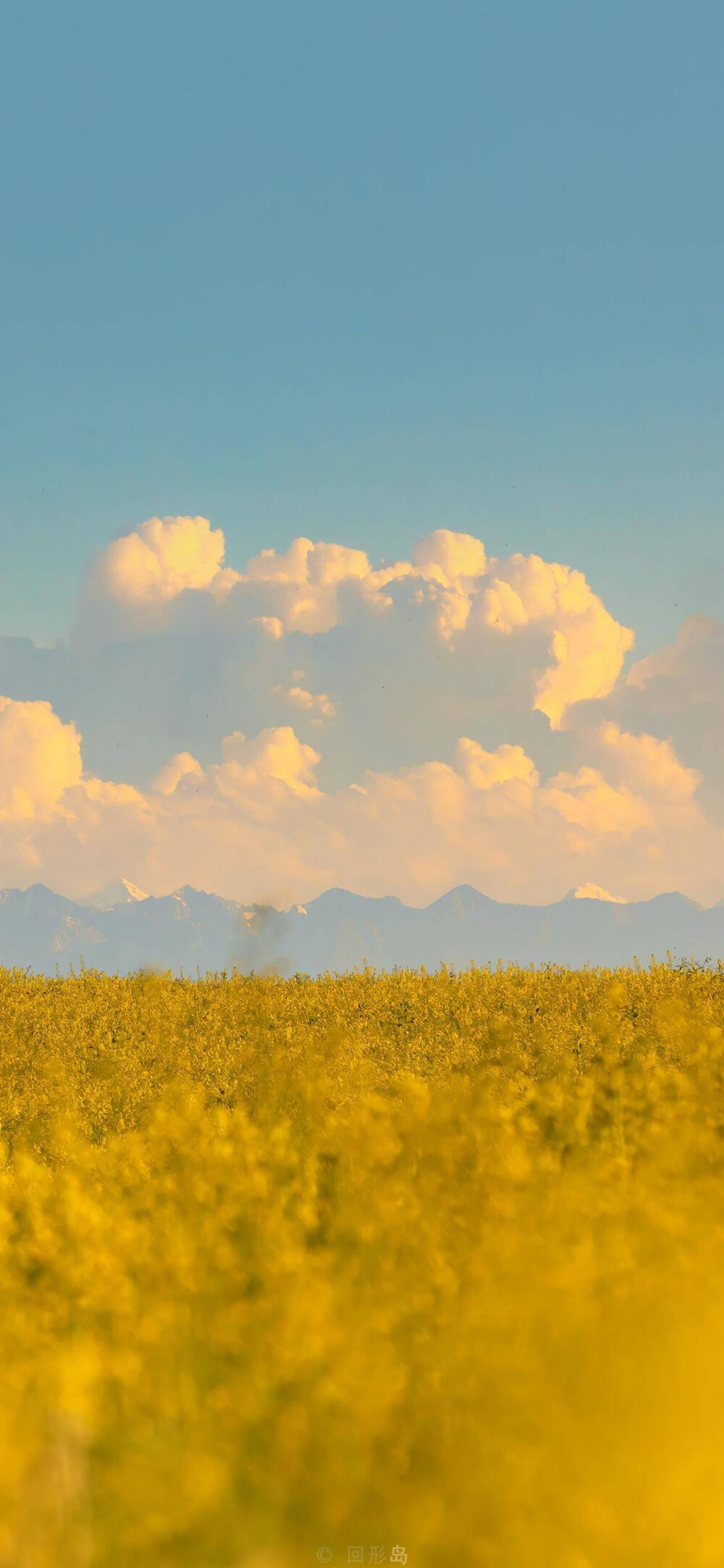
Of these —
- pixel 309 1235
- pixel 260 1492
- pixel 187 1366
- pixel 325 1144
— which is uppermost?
pixel 325 1144

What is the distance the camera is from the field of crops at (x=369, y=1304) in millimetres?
3834

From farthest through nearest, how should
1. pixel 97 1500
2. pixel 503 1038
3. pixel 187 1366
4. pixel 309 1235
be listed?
pixel 503 1038 → pixel 309 1235 → pixel 187 1366 → pixel 97 1500

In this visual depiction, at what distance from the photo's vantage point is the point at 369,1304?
5.04 meters

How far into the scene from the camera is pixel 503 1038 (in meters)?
10.5

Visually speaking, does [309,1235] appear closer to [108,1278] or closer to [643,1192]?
[108,1278]

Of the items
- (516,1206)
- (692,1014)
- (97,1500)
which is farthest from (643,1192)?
(692,1014)

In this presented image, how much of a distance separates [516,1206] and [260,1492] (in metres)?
2.51

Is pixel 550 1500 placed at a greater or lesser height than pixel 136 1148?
lesser

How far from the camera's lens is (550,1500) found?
366 cm

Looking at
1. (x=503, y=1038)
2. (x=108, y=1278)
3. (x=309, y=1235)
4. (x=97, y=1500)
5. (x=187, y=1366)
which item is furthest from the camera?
(x=503, y=1038)

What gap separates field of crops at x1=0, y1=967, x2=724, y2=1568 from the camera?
A: 151 inches

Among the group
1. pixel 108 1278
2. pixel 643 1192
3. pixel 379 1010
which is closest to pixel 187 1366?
pixel 108 1278

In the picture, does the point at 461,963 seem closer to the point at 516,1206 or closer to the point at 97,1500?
the point at 516,1206

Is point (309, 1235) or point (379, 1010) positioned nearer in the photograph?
point (309, 1235)
